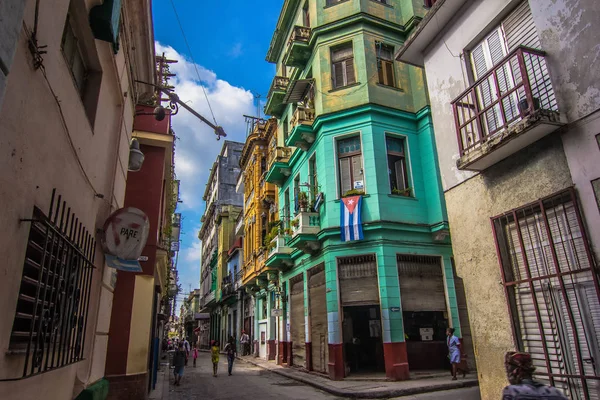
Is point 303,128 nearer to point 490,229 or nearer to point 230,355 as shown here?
point 230,355

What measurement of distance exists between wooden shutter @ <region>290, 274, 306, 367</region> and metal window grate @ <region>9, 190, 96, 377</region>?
12.9 metres

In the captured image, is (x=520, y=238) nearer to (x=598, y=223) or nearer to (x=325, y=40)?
(x=598, y=223)

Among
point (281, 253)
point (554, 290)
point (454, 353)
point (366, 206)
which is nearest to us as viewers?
point (554, 290)

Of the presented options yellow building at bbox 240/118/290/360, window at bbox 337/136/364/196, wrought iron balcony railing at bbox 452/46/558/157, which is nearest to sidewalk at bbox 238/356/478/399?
window at bbox 337/136/364/196

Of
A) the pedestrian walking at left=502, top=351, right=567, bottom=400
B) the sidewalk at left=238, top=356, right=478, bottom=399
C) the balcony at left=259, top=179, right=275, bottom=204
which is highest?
the balcony at left=259, top=179, right=275, bottom=204

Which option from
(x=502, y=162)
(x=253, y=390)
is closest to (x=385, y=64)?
(x=502, y=162)

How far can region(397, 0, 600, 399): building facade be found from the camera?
15.5 ft

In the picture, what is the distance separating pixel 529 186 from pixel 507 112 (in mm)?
1337

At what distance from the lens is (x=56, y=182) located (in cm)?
382

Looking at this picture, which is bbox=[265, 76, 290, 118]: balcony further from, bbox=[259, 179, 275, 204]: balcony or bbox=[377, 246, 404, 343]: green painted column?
bbox=[377, 246, 404, 343]: green painted column

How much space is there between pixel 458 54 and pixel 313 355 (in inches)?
481

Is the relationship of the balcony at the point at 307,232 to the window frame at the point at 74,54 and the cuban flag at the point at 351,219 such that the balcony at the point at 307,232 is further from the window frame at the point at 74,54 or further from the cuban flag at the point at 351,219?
the window frame at the point at 74,54

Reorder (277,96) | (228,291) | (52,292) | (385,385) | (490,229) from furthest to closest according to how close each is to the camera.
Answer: (228,291), (277,96), (385,385), (490,229), (52,292)

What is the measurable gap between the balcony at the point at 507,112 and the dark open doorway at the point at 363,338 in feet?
33.5
